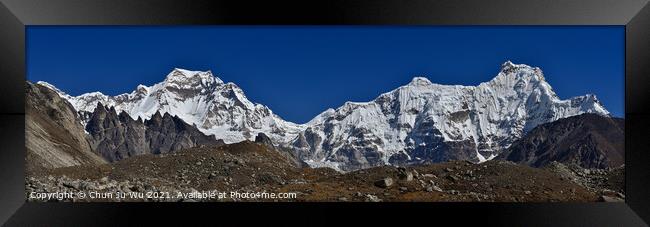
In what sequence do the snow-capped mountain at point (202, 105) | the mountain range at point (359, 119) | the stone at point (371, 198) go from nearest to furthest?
1. the stone at point (371, 198)
2. the snow-capped mountain at point (202, 105)
3. the mountain range at point (359, 119)

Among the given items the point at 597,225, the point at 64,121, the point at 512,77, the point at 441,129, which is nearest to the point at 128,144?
the point at 64,121

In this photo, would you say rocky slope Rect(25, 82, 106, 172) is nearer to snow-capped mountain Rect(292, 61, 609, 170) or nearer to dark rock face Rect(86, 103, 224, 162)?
dark rock face Rect(86, 103, 224, 162)

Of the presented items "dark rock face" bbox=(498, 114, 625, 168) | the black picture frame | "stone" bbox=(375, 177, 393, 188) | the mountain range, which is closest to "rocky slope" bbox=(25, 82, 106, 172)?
the mountain range

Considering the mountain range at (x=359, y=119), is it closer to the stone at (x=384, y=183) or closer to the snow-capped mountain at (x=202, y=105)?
the snow-capped mountain at (x=202, y=105)

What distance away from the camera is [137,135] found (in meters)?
12.6

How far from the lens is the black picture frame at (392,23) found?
29.6 feet

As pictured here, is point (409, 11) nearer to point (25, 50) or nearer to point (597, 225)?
point (597, 225)

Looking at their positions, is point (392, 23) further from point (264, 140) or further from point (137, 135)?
point (137, 135)

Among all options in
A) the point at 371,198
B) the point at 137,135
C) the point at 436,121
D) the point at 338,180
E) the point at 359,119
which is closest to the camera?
the point at 371,198

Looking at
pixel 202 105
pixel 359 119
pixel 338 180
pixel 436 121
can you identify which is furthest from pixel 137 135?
pixel 436 121

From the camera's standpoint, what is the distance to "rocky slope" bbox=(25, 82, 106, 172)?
1174cm

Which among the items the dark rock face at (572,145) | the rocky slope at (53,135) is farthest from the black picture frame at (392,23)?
the dark rock face at (572,145)

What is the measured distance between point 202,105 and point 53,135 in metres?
3.64

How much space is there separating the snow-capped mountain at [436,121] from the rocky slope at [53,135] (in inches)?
185
